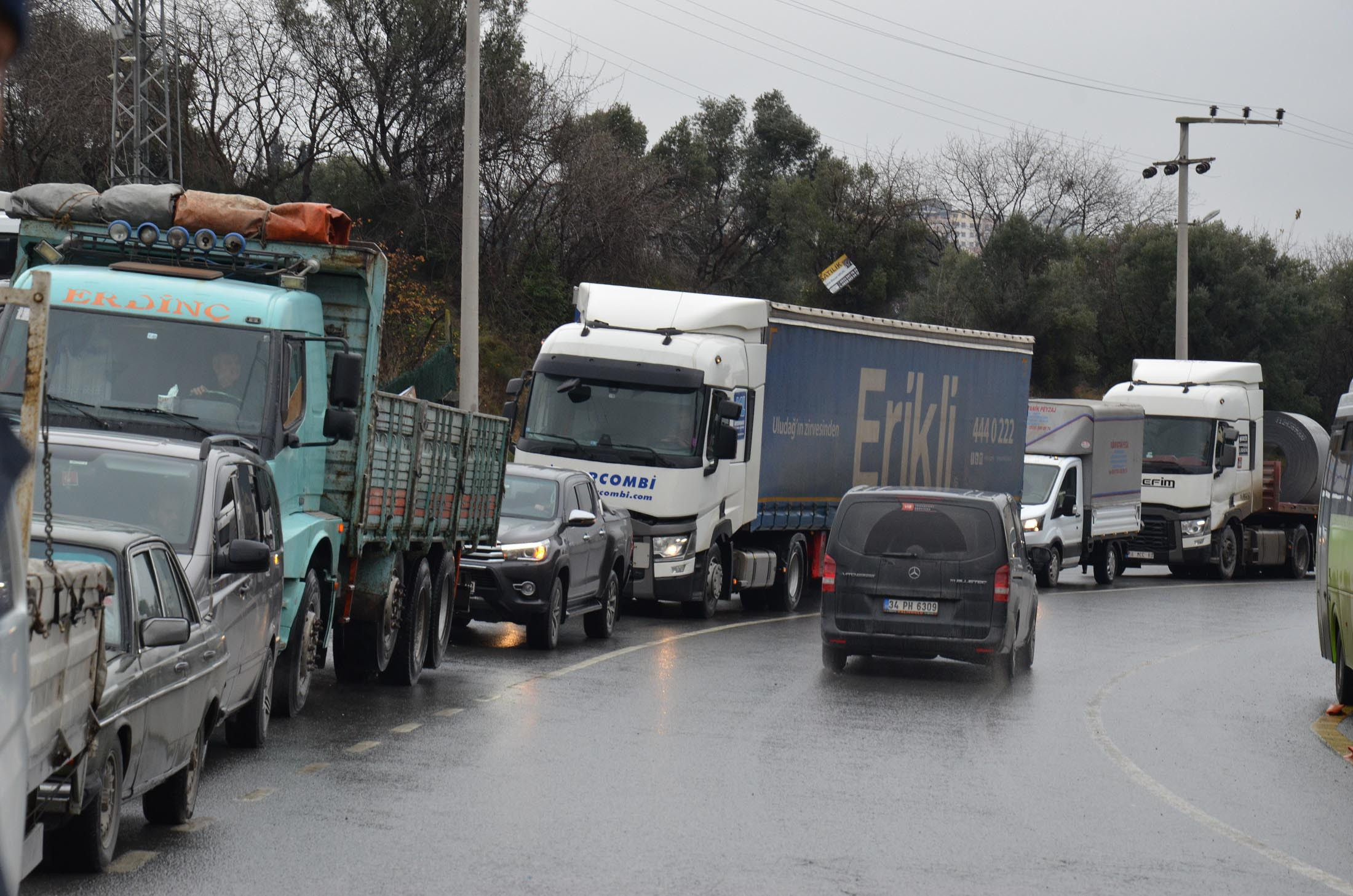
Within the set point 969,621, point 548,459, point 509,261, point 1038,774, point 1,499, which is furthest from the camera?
point 509,261

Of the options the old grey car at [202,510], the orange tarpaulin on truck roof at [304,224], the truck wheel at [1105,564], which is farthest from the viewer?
the truck wheel at [1105,564]

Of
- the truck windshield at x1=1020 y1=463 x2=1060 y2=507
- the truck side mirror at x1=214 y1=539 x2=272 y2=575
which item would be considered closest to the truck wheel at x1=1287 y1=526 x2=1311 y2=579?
the truck windshield at x1=1020 y1=463 x2=1060 y2=507

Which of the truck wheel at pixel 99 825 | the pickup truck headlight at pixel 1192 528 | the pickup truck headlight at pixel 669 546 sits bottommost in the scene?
the truck wheel at pixel 99 825

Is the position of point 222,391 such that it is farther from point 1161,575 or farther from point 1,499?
point 1161,575

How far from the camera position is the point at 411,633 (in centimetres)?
1361

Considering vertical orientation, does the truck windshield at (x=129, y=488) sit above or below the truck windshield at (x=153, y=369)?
below

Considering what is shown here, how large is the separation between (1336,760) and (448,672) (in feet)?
23.0

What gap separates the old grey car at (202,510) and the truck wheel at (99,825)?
1836 millimetres

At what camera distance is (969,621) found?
15867 millimetres

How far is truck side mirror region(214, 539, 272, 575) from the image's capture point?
28.6 feet

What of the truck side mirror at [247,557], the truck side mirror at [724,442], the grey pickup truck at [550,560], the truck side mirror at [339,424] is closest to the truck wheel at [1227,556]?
the truck side mirror at [724,442]

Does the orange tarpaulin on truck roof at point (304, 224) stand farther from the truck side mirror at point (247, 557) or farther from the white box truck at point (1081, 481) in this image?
the white box truck at point (1081, 481)

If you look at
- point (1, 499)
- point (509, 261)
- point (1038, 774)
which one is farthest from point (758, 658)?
point (509, 261)

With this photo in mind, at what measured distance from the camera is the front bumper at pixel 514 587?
16.7 metres
